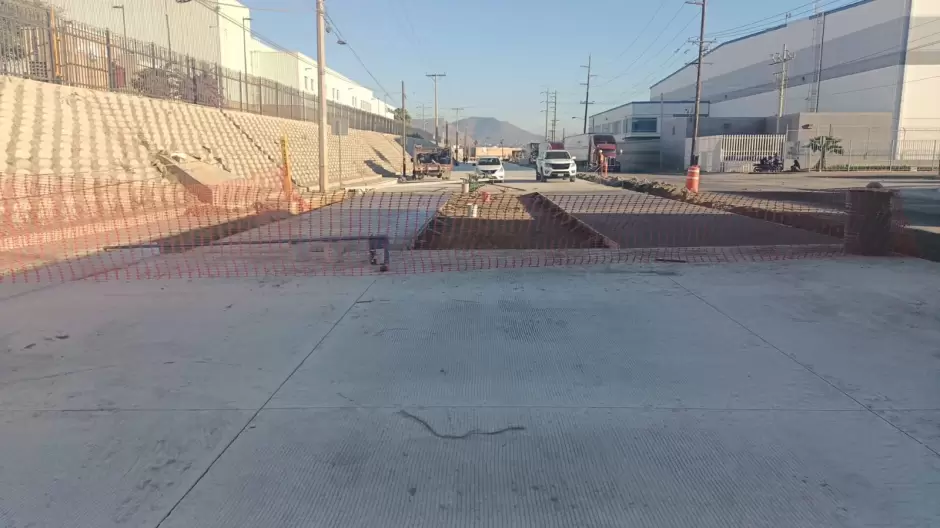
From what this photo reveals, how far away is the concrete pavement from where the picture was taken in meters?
3.29

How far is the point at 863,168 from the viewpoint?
184ft

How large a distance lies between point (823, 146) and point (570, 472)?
59670 millimetres

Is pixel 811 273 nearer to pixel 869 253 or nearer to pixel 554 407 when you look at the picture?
pixel 869 253

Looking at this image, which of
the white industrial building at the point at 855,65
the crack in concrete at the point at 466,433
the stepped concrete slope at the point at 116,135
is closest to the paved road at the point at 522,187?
the stepped concrete slope at the point at 116,135

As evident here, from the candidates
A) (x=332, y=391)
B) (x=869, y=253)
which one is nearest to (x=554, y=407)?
(x=332, y=391)

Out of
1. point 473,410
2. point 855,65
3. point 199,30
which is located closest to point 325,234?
point 473,410

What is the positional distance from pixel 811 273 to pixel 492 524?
738cm

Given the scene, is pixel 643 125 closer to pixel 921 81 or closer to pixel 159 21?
pixel 921 81

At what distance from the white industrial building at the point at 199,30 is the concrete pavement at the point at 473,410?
2868cm

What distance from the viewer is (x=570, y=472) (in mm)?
3584

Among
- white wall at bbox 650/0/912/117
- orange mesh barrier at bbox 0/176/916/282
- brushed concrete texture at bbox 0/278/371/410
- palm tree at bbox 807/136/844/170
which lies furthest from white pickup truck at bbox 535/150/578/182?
white wall at bbox 650/0/912/117

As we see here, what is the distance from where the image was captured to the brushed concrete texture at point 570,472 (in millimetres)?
3186

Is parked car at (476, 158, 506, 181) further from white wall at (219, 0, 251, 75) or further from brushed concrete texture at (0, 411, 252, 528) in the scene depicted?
brushed concrete texture at (0, 411, 252, 528)

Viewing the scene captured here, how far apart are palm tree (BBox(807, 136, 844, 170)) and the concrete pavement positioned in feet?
175
